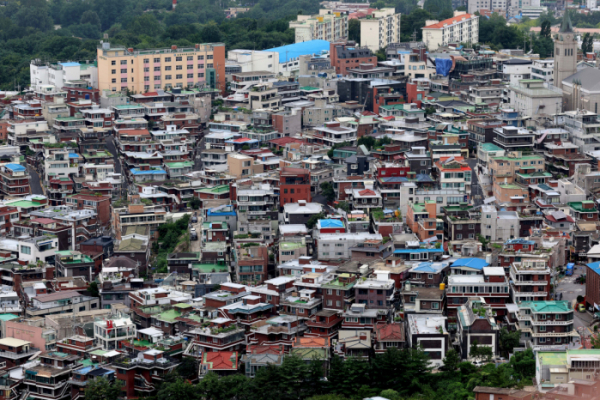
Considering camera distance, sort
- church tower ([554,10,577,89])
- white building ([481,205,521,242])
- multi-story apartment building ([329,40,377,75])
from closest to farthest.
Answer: white building ([481,205,521,242]) < church tower ([554,10,577,89]) < multi-story apartment building ([329,40,377,75])

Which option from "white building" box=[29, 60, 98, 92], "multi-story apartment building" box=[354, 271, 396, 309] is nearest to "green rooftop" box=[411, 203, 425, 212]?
"multi-story apartment building" box=[354, 271, 396, 309]

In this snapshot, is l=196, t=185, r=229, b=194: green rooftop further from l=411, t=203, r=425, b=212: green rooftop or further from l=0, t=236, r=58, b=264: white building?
l=411, t=203, r=425, b=212: green rooftop

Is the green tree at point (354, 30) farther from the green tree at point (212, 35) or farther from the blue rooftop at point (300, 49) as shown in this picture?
the green tree at point (212, 35)

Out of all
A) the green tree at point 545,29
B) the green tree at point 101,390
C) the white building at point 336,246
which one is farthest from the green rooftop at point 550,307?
the green tree at point 545,29

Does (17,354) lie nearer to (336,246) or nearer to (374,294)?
(374,294)

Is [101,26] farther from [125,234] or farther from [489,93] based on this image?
[125,234]

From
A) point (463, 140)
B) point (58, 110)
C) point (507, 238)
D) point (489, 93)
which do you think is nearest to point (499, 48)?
point (489, 93)

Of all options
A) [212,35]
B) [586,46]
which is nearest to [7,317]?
[212,35]
